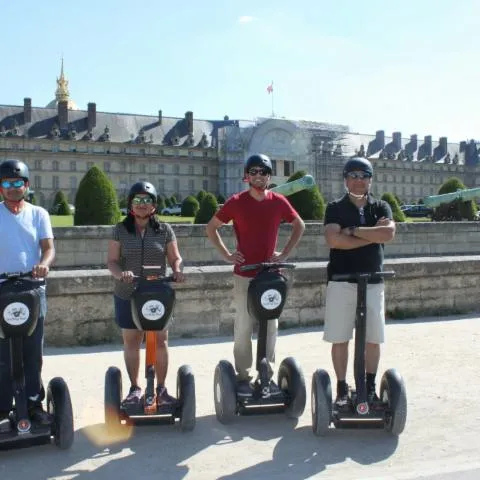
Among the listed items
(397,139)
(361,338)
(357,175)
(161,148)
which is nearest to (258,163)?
(357,175)

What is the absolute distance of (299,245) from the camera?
13859 millimetres

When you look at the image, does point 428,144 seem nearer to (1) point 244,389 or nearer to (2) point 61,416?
(1) point 244,389

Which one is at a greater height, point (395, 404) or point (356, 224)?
point (356, 224)

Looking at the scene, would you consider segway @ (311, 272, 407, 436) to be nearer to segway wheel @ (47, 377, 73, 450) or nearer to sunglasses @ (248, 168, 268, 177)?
sunglasses @ (248, 168, 268, 177)

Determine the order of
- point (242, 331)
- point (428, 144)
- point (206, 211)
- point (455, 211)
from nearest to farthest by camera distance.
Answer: point (242, 331) < point (206, 211) < point (455, 211) < point (428, 144)

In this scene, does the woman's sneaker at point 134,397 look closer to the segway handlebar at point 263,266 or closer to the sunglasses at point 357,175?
the segway handlebar at point 263,266

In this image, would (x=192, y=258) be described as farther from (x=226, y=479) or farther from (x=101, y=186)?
(x=226, y=479)

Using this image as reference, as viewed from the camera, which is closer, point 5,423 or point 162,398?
point 5,423

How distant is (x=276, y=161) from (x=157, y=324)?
75047mm

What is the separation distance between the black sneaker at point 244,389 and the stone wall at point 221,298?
2.22 meters

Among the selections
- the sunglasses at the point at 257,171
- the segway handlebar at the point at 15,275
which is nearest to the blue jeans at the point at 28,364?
the segway handlebar at the point at 15,275

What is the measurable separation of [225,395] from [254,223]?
3.59 ft

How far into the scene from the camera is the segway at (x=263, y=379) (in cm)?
376

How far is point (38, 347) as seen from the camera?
3520mm
